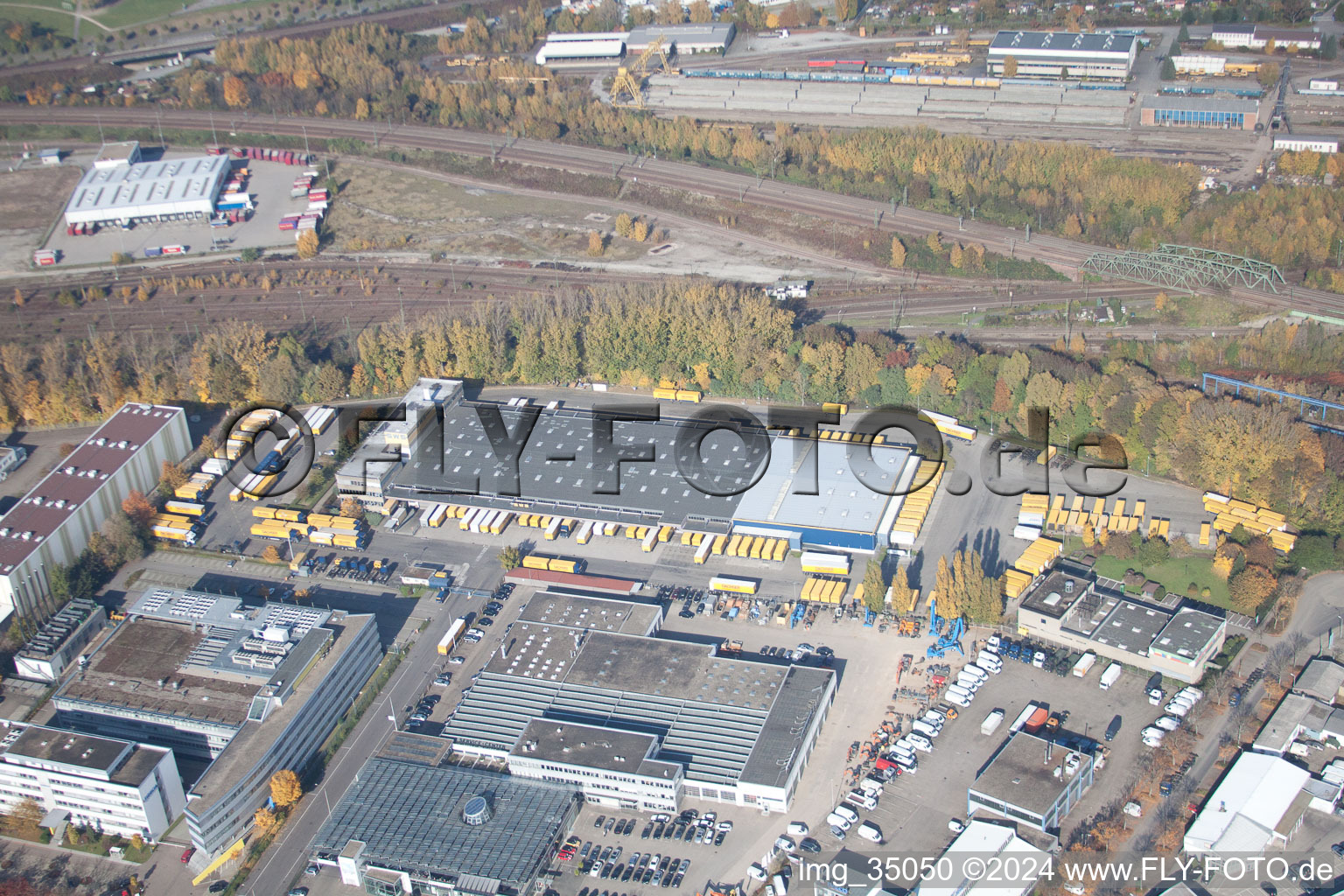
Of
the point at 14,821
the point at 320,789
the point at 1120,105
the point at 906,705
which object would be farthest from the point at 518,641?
the point at 1120,105

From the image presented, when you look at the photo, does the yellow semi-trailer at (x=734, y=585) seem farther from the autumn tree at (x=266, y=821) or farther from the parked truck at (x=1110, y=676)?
the autumn tree at (x=266, y=821)

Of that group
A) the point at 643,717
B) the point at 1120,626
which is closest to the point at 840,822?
the point at 643,717

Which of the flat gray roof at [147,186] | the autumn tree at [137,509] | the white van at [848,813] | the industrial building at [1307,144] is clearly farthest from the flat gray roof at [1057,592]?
the flat gray roof at [147,186]

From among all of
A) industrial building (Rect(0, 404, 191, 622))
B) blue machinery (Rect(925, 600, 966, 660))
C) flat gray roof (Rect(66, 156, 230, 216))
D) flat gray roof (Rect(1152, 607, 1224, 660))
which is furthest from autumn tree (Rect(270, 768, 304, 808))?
flat gray roof (Rect(66, 156, 230, 216))

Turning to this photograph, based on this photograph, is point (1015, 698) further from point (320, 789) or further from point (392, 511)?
point (392, 511)

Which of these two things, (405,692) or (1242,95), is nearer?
(405,692)

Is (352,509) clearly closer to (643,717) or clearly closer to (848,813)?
(643,717)
